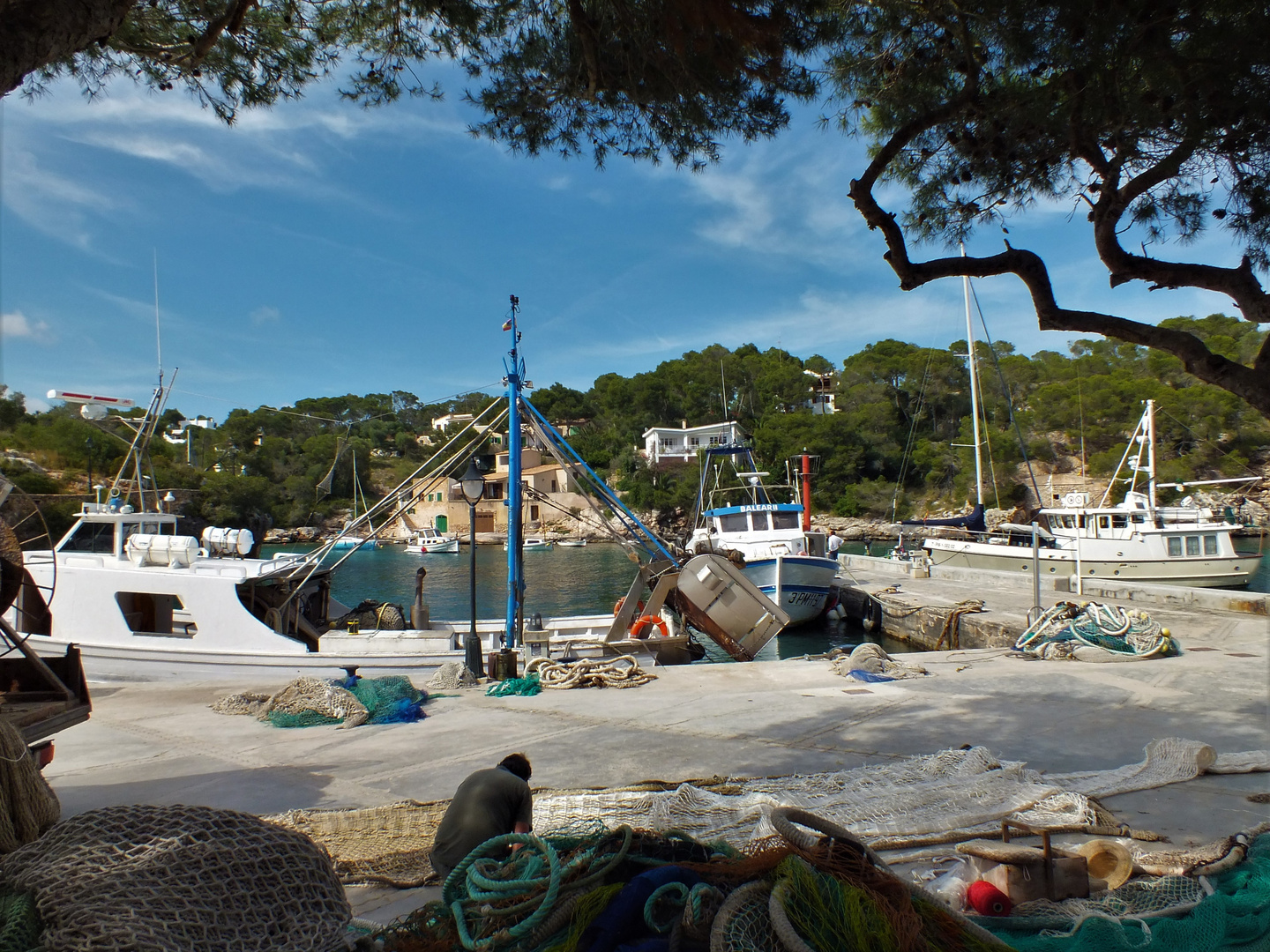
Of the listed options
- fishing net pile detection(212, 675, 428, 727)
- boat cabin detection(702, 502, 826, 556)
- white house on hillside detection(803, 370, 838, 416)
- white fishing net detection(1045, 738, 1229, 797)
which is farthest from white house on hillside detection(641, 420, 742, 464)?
white fishing net detection(1045, 738, 1229, 797)

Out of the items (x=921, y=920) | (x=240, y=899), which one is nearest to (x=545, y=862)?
(x=240, y=899)

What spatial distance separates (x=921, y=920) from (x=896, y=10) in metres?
5.38

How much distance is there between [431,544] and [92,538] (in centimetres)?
5129

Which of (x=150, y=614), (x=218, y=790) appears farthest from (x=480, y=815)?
(x=150, y=614)

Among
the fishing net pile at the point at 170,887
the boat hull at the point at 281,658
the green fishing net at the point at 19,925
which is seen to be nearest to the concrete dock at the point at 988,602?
the boat hull at the point at 281,658

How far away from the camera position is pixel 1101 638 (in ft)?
32.6

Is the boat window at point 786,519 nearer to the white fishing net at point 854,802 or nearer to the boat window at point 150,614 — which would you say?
the boat window at point 150,614

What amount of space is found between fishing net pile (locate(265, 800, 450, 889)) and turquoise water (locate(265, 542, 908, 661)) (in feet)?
50.2

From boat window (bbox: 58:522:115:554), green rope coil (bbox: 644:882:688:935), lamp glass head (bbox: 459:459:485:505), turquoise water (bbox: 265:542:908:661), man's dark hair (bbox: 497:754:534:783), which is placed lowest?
turquoise water (bbox: 265:542:908:661)

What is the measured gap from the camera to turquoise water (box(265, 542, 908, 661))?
21.1m

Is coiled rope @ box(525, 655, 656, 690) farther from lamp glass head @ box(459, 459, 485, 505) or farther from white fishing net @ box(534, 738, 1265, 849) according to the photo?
white fishing net @ box(534, 738, 1265, 849)

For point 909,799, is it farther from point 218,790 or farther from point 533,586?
point 533,586

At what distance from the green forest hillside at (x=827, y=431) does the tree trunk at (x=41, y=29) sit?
31559 millimetres

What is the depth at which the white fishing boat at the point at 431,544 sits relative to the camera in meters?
61.8
